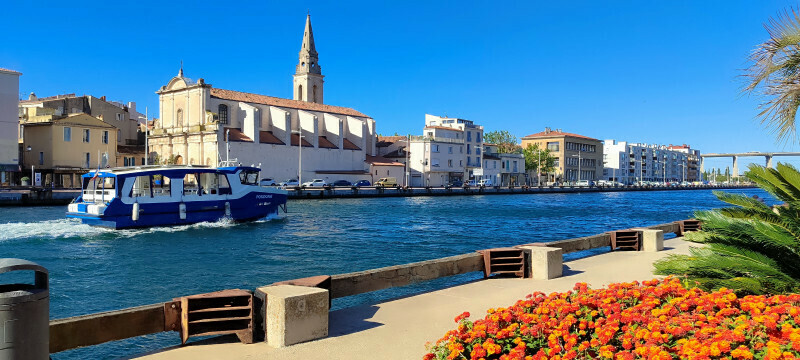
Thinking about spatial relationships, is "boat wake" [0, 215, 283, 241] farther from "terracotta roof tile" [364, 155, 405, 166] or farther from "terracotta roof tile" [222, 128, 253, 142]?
"terracotta roof tile" [364, 155, 405, 166]

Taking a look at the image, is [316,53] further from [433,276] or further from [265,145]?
[433,276]

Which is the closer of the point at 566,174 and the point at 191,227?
the point at 191,227

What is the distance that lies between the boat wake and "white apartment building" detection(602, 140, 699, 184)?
13047cm

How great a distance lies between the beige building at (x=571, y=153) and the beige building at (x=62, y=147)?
88985 millimetres

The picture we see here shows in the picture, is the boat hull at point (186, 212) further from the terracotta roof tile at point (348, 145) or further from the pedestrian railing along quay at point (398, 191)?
the terracotta roof tile at point (348, 145)

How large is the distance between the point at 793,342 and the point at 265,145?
68.6m

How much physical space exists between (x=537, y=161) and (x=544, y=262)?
10477cm

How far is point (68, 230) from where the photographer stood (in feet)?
90.3

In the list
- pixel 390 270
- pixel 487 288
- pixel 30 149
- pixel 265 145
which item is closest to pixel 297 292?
pixel 390 270

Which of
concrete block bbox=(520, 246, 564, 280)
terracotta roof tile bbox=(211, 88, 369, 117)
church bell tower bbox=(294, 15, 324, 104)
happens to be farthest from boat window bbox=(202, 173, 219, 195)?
church bell tower bbox=(294, 15, 324, 104)

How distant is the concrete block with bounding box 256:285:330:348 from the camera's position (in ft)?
20.1

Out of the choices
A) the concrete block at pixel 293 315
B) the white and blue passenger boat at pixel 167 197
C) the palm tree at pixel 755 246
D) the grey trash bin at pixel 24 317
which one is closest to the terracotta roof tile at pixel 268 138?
the white and blue passenger boat at pixel 167 197

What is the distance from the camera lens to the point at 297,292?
639 cm

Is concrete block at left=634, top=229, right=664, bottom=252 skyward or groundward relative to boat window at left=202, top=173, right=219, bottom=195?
groundward
